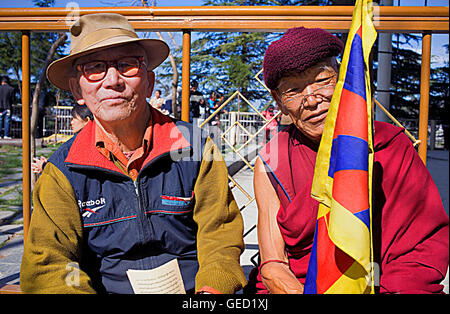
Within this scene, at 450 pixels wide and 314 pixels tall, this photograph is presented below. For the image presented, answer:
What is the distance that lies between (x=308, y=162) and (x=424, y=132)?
0.77 m

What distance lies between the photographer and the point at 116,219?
150cm

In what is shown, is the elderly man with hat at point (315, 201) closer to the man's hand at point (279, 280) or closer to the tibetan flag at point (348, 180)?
the man's hand at point (279, 280)

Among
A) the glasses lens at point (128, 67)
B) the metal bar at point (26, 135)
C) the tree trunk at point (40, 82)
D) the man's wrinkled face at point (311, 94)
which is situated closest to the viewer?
the man's wrinkled face at point (311, 94)

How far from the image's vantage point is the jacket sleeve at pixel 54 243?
1.32 m

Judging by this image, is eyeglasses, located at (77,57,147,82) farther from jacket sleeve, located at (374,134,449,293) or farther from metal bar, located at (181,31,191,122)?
jacket sleeve, located at (374,134,449,293)

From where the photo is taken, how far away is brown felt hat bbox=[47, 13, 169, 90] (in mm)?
A: 1450

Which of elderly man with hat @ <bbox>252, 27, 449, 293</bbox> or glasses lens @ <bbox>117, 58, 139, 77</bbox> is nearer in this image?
elderly man with hat @ <bbox>252, 27, 449, 293</bbox>

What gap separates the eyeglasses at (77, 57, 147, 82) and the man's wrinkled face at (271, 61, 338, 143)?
66 centimetres

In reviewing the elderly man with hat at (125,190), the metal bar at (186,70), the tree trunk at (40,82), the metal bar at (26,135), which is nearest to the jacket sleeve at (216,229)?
the elderly man with hat at (125,190)

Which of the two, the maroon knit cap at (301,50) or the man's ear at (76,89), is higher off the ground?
the maroon knit cap at (301,50)

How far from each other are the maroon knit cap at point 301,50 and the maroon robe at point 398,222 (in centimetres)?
39

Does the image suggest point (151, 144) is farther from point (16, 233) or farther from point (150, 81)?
point (16, 233)

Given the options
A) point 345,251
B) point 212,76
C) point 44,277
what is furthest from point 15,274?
point 345,251

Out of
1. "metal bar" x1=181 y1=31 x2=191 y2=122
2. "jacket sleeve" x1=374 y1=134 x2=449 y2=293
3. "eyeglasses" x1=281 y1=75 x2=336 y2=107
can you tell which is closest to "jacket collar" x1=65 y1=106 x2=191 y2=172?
"metal bar" x1=181 y1=31 x2=191 y2=122
